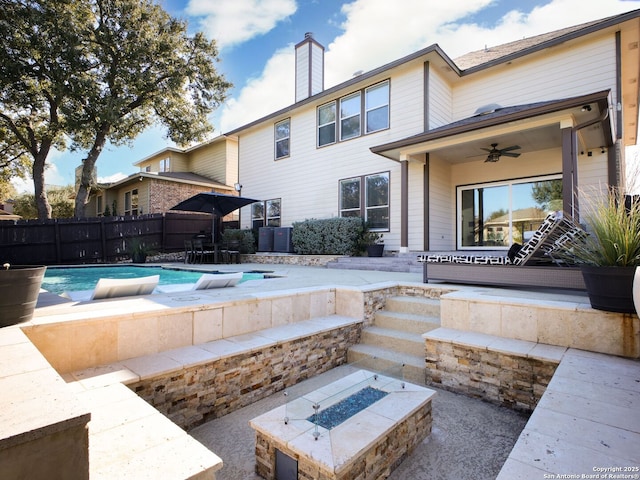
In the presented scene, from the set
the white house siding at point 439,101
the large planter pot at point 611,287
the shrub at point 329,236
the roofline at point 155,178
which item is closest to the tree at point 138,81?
the roofline at point 155,178

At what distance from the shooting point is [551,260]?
172 inches

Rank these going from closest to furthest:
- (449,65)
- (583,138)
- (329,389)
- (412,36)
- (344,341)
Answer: (329,389) < (344,341) < (583,138) < (449,65) < (412,36)

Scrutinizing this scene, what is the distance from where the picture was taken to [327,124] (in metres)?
11.6

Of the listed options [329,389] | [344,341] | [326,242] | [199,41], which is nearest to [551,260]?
[344,341]

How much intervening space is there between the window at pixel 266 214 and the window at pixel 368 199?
3267 mm

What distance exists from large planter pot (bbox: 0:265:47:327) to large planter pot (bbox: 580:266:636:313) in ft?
14.5

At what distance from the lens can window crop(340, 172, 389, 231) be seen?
32.8ft

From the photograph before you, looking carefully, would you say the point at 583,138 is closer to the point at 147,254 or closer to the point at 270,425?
the point at 270,425

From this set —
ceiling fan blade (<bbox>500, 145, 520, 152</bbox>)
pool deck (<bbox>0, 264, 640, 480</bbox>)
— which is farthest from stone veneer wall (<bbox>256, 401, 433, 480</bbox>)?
ceiling fan blade (<bbox>500, 145, 520, 152</bbox>)

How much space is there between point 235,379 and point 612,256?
338 centimetres

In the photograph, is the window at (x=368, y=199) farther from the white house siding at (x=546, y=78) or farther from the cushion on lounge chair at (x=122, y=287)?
the cushion on lounge chair at (x=122, y=287)

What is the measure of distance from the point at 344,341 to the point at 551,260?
2843 mm

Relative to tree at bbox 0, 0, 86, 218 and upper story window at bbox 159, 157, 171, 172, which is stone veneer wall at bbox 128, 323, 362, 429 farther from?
upper story window at bbox 159, 157, 171, 172

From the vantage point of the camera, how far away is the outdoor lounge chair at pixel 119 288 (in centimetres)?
347
